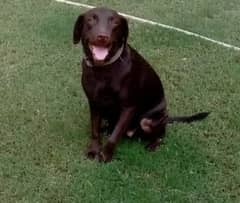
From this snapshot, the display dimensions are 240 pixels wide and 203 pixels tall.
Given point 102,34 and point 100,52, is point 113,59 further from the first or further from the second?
point 102,34

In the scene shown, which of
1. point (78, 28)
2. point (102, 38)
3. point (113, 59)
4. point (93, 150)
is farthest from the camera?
point (93, 150)

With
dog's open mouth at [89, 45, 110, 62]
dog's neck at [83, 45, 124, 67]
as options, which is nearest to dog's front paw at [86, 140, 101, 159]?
dog's neck at [83, 45, 124, 67]

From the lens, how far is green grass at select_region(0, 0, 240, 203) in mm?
4262

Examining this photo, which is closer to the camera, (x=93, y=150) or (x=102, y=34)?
(x=102, y=34)

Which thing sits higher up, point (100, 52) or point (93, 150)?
point (100, 52)

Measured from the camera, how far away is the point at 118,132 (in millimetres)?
4449

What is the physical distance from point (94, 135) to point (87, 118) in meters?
0.52

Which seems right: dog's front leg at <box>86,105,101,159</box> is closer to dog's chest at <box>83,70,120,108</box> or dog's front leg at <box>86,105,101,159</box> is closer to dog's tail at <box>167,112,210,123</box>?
dog's chest at <box>83,70,120,108</box>

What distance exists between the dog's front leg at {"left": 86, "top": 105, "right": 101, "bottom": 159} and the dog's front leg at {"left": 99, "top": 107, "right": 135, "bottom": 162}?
98 mm

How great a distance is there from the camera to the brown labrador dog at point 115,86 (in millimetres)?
4124

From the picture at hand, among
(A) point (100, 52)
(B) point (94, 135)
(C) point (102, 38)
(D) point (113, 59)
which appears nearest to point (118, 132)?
(B) point (94, 135)

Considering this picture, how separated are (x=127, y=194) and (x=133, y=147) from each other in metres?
0.61

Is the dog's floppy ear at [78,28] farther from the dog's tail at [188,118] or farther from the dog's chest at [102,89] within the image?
the dog's tail at [188,118]

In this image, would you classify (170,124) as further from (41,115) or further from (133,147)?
(41,115)
